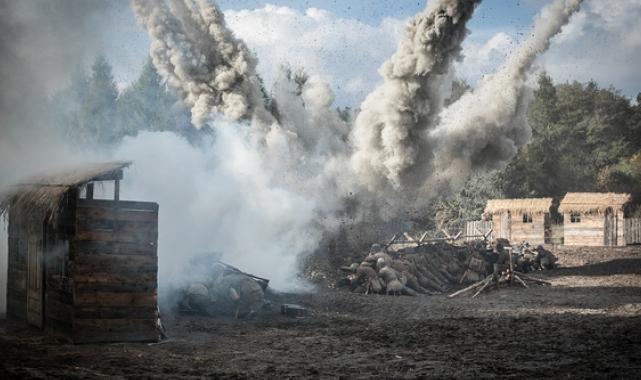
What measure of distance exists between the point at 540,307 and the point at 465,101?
1403 centimetres

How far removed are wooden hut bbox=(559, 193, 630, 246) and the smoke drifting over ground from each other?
60.3 ft

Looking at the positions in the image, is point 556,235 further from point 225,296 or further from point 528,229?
point 225,296

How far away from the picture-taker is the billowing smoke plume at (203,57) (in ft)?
105

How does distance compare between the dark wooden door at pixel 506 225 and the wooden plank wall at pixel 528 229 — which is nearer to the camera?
the wooden plank wall at pixel 528 229

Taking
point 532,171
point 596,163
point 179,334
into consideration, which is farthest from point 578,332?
point 596,163

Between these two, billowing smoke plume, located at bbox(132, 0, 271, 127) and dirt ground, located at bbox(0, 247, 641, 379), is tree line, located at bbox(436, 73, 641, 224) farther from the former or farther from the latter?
dirt ground, located at bbox(0, 247, 641, 379)

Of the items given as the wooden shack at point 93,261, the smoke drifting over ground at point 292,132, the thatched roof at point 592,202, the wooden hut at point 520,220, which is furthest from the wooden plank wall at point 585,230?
the wooden shack at point 93,261

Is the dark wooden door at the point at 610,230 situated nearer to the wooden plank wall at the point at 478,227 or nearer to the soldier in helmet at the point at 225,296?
the wooden plank wall at the point at 478,227

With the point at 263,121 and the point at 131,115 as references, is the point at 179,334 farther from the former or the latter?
the point at 131,115

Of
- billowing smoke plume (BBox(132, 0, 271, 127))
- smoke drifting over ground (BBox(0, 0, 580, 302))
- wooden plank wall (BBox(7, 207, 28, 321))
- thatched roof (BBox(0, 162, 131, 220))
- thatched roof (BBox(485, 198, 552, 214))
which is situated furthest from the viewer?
thatched roof (BBox(485, 198, 552, 214))

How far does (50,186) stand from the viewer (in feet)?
51.6

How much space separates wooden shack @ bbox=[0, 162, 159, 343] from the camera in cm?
1459

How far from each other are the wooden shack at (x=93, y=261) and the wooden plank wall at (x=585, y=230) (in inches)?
1590

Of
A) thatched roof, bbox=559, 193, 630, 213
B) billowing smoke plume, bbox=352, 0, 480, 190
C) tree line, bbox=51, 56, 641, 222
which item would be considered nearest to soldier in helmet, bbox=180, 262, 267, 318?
billowing smoke plume, bbox=352, 0, 480, 190
